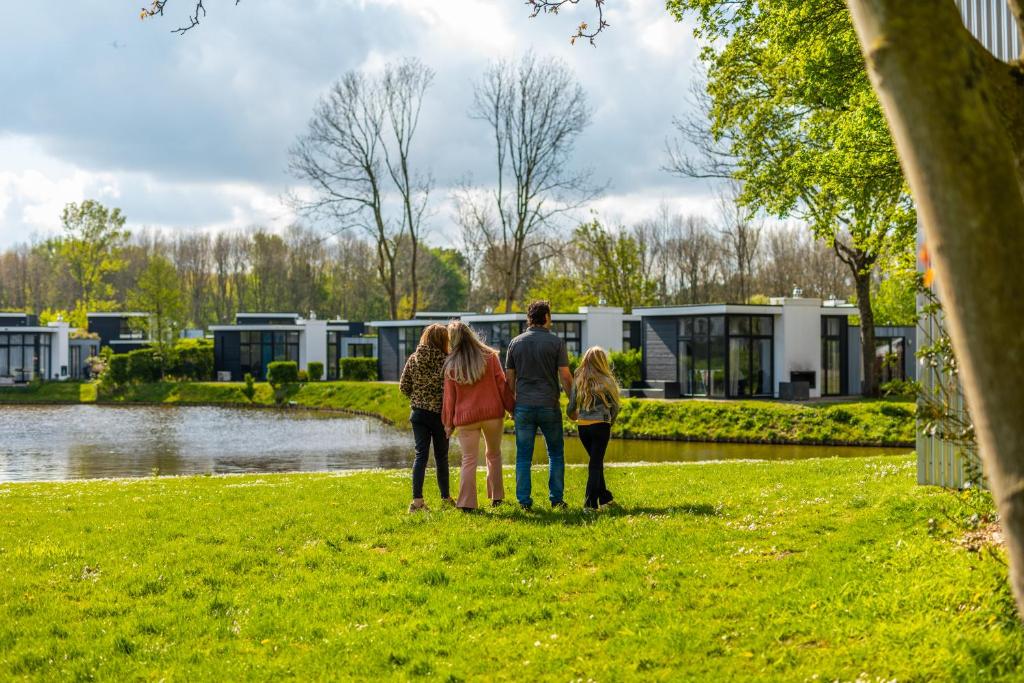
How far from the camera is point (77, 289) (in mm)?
78812

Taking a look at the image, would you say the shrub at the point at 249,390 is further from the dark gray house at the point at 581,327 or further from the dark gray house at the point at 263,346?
the dark gray house at the point at 581,327

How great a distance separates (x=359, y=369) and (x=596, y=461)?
38454 millimetres

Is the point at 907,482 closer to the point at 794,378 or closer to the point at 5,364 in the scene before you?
the point at 794,378

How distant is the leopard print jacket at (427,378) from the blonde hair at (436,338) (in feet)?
0.13

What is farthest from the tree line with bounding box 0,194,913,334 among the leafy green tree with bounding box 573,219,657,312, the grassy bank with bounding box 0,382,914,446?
the grassy bank with bounding box 0,382,914,446

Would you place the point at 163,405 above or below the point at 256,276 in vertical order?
below

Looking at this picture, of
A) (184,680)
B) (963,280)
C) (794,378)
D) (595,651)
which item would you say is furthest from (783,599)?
(794,378)

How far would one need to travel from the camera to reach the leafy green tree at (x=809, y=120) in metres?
16.6

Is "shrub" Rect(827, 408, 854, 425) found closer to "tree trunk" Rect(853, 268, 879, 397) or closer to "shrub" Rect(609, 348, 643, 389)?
"tree trunk" Rect(853, 268, 879, 397)

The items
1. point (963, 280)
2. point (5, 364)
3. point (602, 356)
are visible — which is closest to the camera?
point (963, 280)

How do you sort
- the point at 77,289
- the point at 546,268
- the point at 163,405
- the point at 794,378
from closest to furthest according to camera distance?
the point at 794,378 < the point at 163,405 < the point at 546,268 < the point at 77,289

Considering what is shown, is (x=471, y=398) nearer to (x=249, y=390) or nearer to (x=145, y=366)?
(x=249, y=390)

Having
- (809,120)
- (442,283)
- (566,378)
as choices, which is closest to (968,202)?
(566,378)

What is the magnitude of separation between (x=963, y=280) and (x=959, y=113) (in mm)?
395
